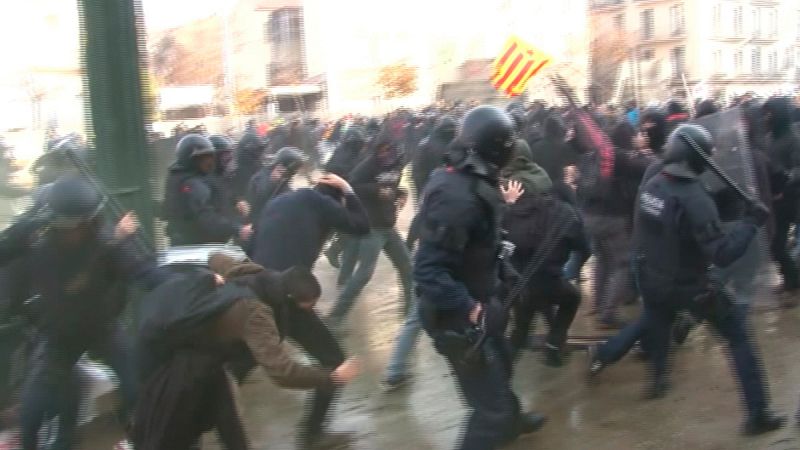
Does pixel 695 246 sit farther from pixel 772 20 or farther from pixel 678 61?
pixel 678 61

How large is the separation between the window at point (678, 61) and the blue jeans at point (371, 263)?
29.4ft

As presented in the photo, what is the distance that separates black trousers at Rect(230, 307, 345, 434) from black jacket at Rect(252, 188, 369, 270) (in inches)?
13.0

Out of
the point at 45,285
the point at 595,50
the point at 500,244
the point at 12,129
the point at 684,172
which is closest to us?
the point at 500,244

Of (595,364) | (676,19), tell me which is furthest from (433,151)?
(676,19)

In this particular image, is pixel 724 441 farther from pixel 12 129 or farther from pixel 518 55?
pixel 518 55

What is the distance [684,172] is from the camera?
4.09 metres

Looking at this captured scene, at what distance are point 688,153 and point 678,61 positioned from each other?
1139 centimetres

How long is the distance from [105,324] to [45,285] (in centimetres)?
37

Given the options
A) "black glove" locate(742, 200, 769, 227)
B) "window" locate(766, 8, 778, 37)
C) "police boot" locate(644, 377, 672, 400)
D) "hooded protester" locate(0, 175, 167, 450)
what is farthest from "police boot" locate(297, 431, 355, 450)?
"window" locate(766, 8, 778, 37)

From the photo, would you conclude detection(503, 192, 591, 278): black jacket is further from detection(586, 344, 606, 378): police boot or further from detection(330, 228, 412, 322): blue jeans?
detection(330, 228, 412, 322): blue jeans

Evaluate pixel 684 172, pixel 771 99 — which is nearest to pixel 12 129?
pixel 684 172

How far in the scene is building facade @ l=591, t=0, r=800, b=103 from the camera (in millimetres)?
9812

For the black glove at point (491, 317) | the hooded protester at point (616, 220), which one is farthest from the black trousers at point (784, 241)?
the black glove at point (491, 317)

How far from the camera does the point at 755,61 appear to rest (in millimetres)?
12617
